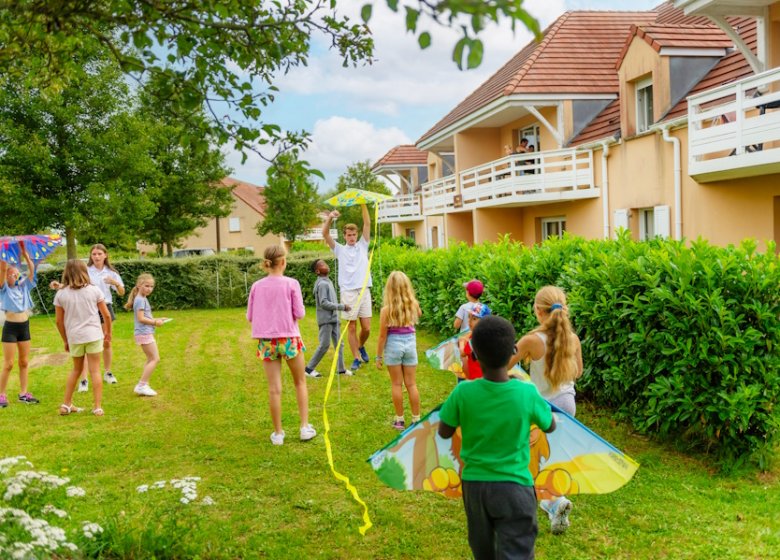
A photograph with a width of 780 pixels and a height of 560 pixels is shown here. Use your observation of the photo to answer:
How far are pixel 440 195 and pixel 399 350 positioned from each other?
2235 cm

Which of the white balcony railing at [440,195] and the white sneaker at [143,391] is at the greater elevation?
the white balcony railing at [440,195]

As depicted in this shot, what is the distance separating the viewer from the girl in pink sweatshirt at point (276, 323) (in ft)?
21.3

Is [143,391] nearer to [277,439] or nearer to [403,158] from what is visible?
[277,439]

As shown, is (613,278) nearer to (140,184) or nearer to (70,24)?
(70,24)

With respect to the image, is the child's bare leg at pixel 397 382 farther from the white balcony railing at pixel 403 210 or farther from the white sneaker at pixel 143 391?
the white balcony railing at pixel 403 210

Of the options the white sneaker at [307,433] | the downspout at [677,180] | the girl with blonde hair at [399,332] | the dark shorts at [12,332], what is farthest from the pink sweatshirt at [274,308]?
the downspout at [677,180]

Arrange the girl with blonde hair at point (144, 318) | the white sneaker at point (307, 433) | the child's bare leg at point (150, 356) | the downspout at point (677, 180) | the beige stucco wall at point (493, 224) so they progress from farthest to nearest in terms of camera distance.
→ the beige stucco wall at point (493, 224) < the downspout at point (677, 180) < the child's bare leg at point (150, 356) < the girl with blonde hair at point (144, 318) < the white sneaker at point (307, 433)

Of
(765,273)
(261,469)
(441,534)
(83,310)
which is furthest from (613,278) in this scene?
(83,310)

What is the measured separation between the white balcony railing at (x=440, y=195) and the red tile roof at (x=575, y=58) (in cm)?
341

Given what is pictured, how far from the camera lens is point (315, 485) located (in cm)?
552

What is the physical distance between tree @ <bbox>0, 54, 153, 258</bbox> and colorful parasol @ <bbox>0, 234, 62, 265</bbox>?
45.9ft

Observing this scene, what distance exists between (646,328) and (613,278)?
Result: 2.24 feet

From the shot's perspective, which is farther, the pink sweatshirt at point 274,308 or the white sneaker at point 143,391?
the white sneaker at point 143,391

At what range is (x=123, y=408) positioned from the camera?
8.34m
